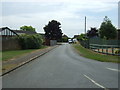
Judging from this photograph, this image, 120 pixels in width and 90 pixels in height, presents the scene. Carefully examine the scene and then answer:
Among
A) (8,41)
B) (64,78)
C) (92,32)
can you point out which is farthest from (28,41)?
(92,32)

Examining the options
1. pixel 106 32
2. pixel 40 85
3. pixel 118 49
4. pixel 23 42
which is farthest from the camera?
pixel 106 32

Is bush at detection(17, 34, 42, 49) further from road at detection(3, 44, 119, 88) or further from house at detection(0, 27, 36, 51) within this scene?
road at detection(3, 44, 119, 88)

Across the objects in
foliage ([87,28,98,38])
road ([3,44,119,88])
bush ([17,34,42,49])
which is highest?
foliage ([87,28,98,38])

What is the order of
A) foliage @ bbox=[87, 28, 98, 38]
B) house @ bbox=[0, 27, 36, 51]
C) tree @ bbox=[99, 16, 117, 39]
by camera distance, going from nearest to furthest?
house @ bbox=[0, 27, 36, 51] → tree @ bbox=[99, 16, 117, 39] → foliage @ bbox=[87, 28, 98, 38]

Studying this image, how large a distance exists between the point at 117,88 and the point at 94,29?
116m

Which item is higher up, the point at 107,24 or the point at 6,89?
the point at 107,24

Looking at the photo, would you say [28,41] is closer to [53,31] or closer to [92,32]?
[53,31]

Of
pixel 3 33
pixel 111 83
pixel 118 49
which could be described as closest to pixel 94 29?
pixel 3 33

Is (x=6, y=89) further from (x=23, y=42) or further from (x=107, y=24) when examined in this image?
(x=107, y=24)

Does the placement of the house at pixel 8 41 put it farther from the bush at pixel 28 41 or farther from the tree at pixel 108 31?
the tree at pixel 108 31

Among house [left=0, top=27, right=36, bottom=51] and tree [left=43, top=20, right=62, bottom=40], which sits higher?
tree [left=43, top=20, right=62, bottom=40]

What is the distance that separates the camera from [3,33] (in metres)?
53.5

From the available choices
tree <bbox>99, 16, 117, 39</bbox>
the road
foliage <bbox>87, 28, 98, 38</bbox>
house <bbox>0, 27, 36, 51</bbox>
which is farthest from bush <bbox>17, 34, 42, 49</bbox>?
foliage <bbox>87, 28, 98, 38</bbox>

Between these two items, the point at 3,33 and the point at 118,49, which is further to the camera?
the point at 3,33
